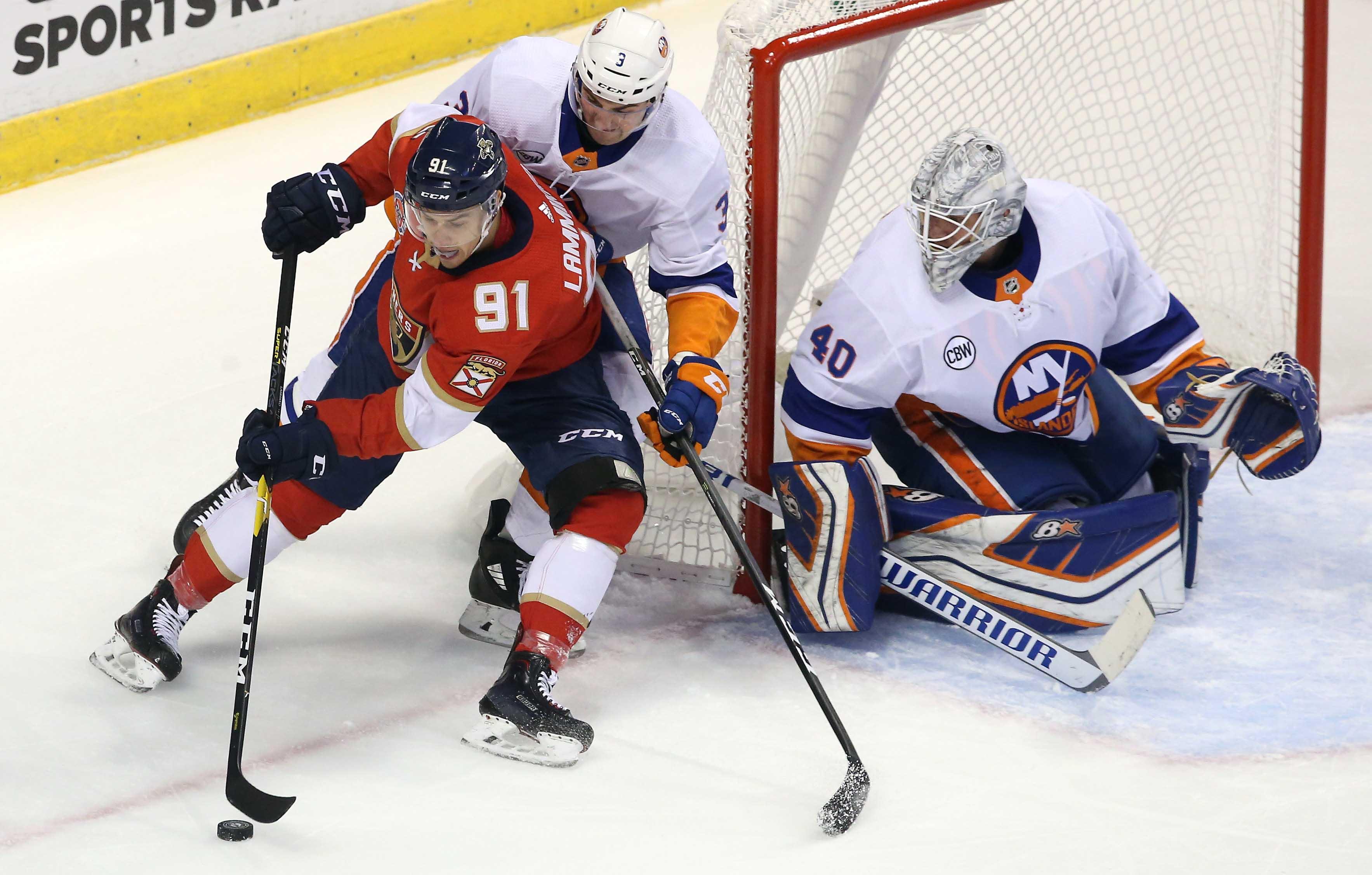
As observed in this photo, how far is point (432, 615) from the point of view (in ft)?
10.2

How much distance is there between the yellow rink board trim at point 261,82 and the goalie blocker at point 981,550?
9.87ft

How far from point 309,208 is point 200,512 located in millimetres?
774

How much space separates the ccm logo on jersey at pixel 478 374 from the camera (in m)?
2.52

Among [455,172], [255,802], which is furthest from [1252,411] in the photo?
[255,802]

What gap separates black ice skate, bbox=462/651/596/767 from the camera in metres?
2.62

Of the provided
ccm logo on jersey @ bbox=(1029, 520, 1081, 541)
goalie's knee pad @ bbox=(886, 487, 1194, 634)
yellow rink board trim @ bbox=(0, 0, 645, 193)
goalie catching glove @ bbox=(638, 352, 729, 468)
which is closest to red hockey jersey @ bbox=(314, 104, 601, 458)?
goalie catching glove @ bbox=(638, 352, 729, 468)

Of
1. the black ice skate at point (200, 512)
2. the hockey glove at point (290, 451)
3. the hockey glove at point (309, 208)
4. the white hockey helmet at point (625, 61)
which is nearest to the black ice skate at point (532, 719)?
the hockey glove at point (290, 451)

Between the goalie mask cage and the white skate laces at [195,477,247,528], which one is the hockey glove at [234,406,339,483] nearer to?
the white skate laces at [195,477,247,528]

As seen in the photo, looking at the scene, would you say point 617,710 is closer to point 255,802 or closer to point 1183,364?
point 255,802

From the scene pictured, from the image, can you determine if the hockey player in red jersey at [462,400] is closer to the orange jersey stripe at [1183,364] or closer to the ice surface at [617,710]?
the ice surface at [617,710]

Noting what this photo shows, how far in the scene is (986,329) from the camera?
2848mm

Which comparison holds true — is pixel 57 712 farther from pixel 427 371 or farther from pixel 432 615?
pixel 427 371

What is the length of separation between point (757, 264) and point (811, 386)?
0.26 m

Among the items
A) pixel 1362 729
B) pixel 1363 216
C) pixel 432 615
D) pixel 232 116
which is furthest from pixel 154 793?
pixel 1363 216
